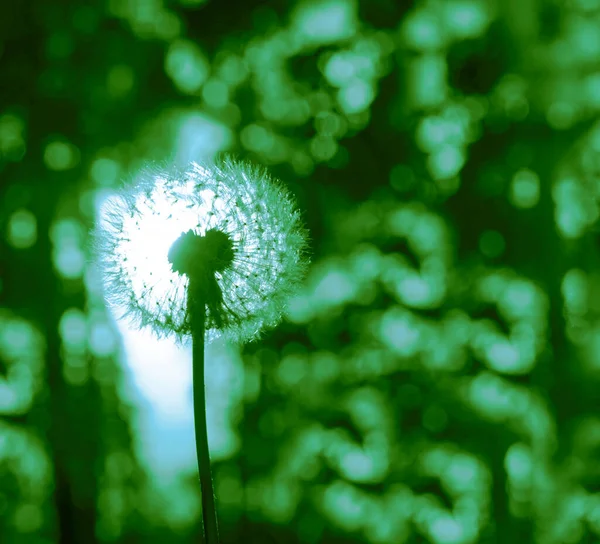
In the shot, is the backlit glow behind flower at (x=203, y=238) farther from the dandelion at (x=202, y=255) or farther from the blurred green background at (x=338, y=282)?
the blurred green background at (x=338, y=282)

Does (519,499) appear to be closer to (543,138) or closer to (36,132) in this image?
(543,138)

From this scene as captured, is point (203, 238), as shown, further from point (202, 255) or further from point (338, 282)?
point (338, 282)

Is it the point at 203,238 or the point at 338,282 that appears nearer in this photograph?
the point at 203,238

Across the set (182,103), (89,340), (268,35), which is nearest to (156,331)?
(89,340)

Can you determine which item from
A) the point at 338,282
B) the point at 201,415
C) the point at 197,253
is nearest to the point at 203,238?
the point at 197,253

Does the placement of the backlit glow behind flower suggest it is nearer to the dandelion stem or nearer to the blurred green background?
the dandelion stem

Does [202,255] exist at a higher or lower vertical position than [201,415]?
higher

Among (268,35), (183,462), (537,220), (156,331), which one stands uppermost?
(268,35)
